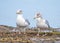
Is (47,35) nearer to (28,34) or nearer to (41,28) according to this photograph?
(28,34)

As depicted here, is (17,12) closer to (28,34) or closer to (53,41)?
(28,34)

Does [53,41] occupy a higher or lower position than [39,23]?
lower

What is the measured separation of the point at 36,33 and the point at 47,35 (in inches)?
20.1

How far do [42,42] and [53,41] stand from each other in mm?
408

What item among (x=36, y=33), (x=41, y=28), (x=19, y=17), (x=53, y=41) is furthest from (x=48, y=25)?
(x=53, y=41)

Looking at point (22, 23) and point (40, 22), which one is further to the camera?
point (40, 22)

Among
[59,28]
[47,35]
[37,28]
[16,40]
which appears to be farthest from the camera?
[59,28]

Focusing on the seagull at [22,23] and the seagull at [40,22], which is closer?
the seagull at [22,23]

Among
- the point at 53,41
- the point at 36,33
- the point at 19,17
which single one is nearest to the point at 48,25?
the point at 19,17

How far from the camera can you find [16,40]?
8.52m

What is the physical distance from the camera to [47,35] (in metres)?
10.9

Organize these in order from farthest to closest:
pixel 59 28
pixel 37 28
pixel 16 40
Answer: pixel 59 28
pixel 37 28
pixel 16 40

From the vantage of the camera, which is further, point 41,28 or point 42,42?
point 41,28

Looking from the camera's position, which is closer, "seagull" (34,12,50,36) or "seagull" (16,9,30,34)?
"seagull" (16,9,30,34)
